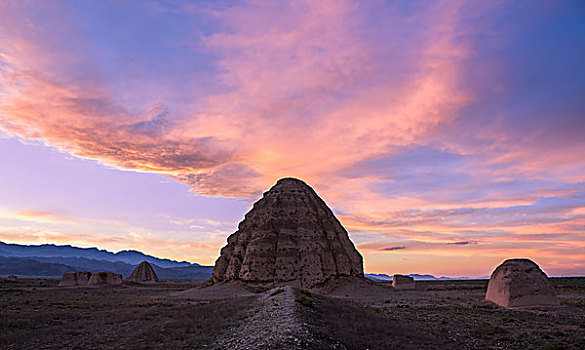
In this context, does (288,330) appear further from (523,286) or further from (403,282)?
→ (403,282)

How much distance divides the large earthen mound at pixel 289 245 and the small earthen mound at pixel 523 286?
18.4 metres

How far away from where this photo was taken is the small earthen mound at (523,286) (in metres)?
32.1

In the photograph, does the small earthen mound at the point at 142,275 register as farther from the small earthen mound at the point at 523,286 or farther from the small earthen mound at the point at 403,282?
the small earthen mound at the point at 523,286

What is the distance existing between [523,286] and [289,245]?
2431 centimetres

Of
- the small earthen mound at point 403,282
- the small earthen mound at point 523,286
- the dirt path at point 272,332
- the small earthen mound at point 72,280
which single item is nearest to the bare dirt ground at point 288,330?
the dirt path at point 272,332

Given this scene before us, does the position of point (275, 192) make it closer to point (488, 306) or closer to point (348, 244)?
point (348, 244)

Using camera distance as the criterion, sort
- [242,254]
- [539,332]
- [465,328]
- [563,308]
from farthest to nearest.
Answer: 1. [242,254]
2. [563,308]
3. [465,328]
4. [539,332]

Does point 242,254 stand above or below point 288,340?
above

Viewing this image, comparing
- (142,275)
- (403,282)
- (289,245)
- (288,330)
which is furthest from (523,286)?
(142,275)

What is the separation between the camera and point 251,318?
19453 mm

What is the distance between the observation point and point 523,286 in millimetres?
32312

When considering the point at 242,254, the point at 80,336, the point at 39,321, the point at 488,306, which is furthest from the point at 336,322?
the point at 242,254

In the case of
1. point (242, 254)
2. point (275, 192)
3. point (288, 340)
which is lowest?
point (288, 340)

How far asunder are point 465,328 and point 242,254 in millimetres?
31365
